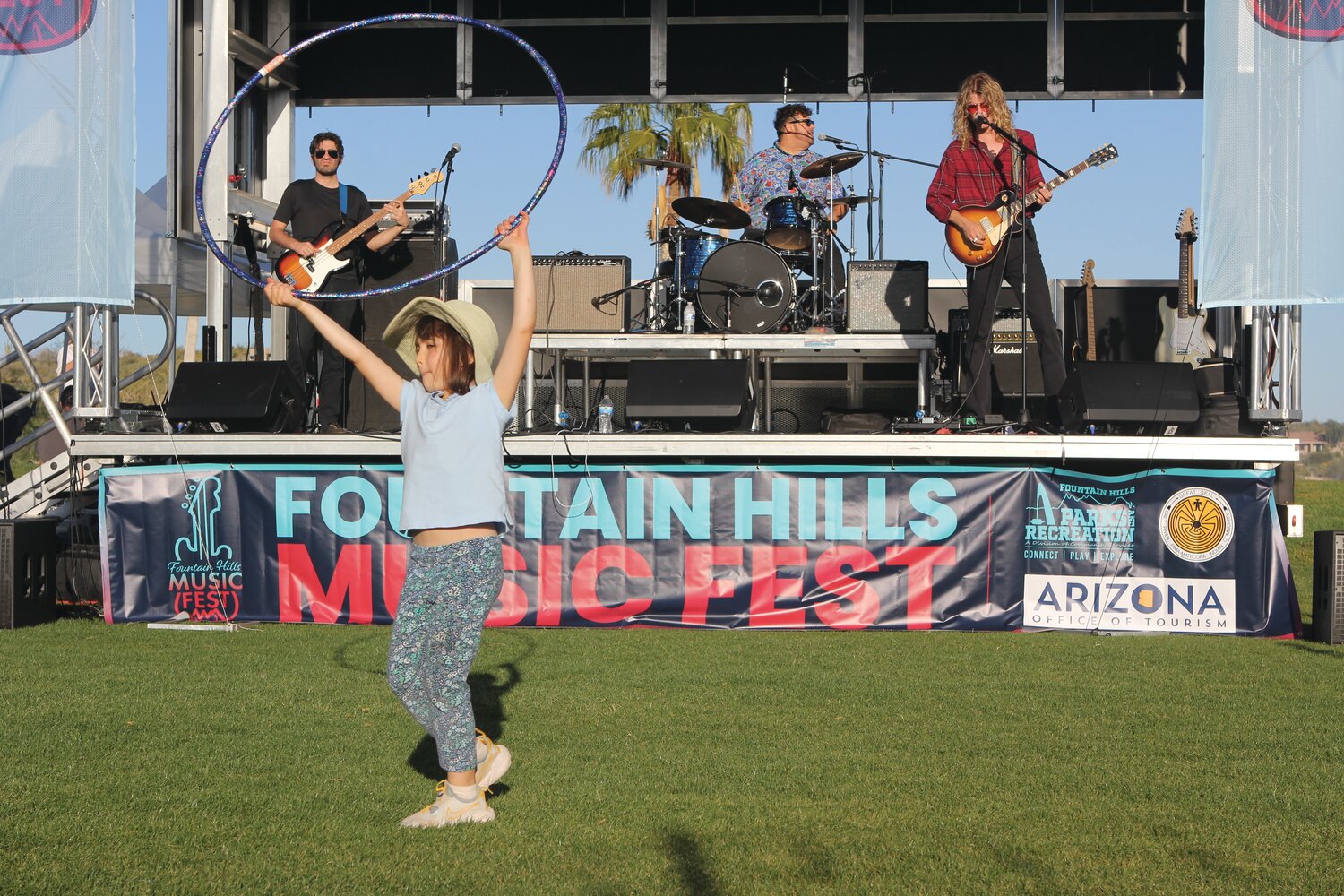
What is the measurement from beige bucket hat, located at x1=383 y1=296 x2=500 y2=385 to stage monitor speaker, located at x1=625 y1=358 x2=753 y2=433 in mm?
4816

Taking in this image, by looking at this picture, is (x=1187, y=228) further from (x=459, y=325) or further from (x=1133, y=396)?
(x=459, y=325)

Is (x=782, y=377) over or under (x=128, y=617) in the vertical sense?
over

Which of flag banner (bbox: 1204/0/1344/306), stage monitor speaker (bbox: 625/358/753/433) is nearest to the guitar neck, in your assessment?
stage monitor speaker (bbox: 625/358/753/433)

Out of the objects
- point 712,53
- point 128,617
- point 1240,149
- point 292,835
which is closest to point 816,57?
point 712,53

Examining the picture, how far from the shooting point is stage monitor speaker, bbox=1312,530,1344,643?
8.31 meters

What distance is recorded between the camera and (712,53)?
12438 mm

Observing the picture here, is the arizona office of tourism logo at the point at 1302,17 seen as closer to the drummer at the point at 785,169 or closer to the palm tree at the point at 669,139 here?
the drummer at the point at 785,169

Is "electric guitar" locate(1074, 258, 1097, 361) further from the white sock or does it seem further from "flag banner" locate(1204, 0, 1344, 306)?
the white sock

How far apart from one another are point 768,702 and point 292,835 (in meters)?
2.70

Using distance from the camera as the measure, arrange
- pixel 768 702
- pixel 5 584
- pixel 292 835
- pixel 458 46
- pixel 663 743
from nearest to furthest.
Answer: pixel 292 835, pixel 663 743, pixel 768 702, pixel 5 584, pixel 458 46

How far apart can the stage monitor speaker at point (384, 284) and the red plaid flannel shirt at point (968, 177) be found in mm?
3765

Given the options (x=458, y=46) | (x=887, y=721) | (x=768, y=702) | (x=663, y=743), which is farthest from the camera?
(x=458, y=46)

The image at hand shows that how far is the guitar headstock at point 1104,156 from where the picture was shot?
9.06m

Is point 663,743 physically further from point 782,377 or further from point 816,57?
point 816,57
